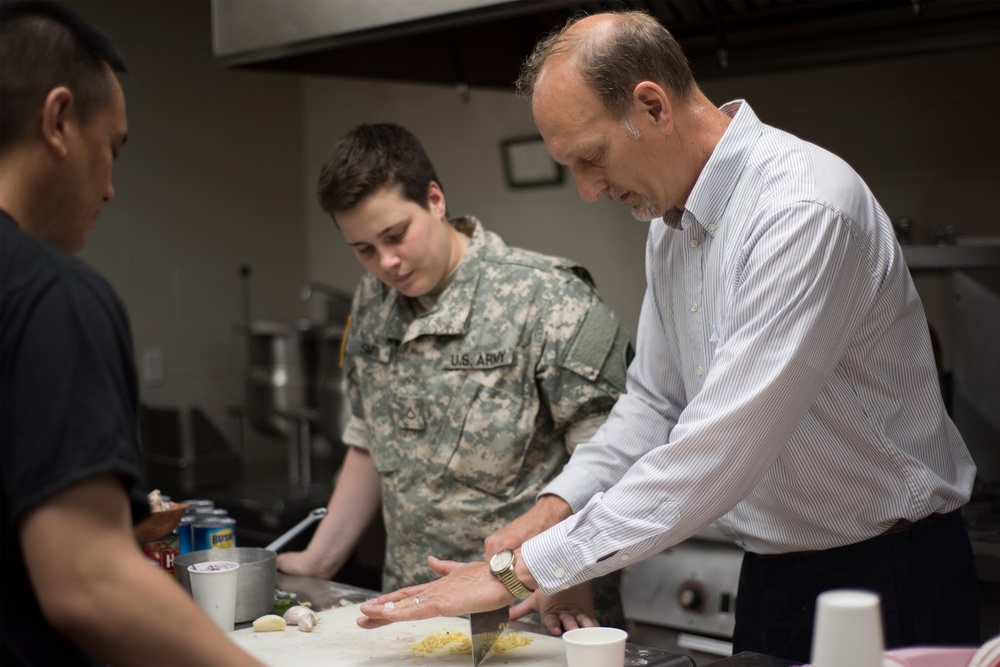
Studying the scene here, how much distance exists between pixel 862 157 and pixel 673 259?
1443 mm

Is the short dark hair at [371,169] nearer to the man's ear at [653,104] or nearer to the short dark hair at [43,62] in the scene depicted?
the man's ear at [653,104]

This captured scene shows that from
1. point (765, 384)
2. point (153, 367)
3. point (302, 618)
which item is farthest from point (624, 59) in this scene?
point (153, 367)

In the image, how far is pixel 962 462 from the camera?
4.89ft

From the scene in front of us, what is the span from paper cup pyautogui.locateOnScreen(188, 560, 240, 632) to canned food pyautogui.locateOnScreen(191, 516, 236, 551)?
20 cm

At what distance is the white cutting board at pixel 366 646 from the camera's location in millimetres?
1372

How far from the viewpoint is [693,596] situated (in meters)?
2.43

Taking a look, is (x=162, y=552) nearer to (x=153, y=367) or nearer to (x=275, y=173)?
(x=153, y=367)

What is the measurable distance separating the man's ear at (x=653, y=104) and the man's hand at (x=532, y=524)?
596mm

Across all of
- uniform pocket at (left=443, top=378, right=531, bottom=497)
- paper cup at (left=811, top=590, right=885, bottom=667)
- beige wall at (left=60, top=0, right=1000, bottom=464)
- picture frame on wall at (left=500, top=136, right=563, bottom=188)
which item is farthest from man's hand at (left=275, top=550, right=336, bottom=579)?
picture frame on wall at (left=500, top=136, right=563, bottom=188)

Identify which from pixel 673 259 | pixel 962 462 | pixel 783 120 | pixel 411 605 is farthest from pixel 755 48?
pixel 411 605

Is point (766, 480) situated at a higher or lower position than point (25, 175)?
lower

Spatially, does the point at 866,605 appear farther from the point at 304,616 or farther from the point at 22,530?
the point at 304,616

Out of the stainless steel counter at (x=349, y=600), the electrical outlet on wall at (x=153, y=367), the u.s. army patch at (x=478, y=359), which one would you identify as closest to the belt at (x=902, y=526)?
the stainless steel counter at (x=349, y=600)

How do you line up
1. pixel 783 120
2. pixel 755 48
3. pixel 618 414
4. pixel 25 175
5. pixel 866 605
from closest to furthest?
pixel 866 605, pixel 25 175, pixel 618 414, pixel 755 48, pixel 783 120
